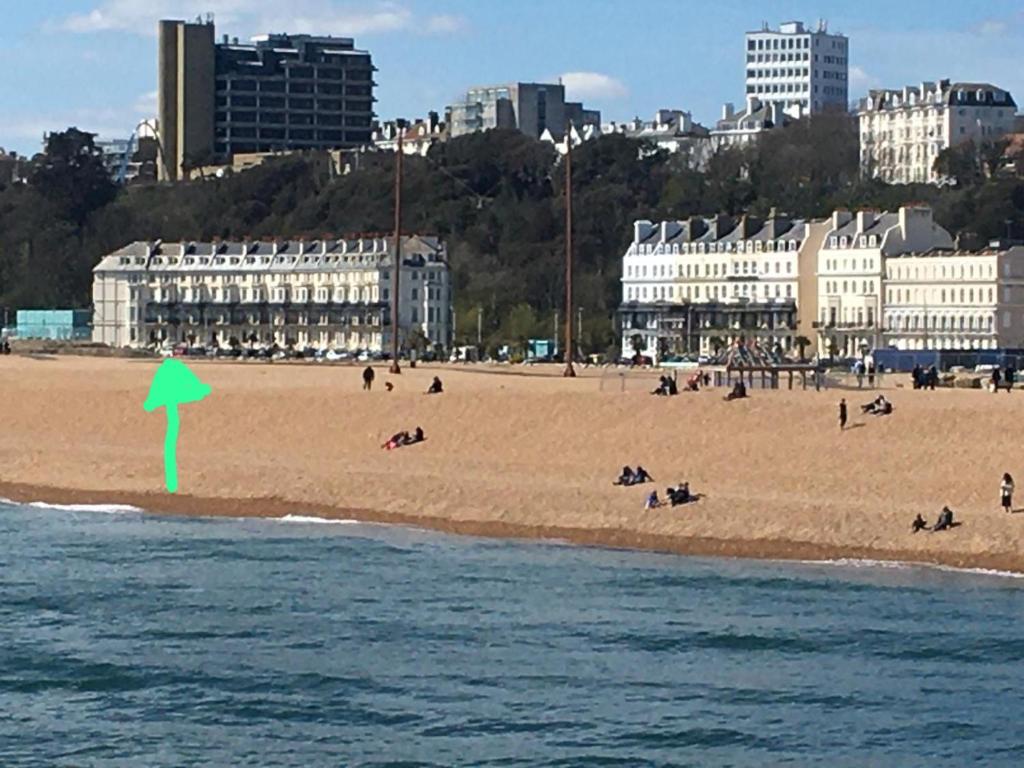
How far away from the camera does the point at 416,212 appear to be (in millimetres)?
131625

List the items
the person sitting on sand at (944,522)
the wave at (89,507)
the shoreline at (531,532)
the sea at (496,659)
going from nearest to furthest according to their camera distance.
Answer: the sea at (496,659), the shoreline at (531,532), the person sitting on sand at (944,522), the wave at (89,507)

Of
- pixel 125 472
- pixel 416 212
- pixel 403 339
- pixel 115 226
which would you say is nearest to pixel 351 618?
pixel 125 472

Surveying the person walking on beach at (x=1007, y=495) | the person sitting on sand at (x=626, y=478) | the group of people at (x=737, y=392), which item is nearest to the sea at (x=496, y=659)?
the person walking on beach at (x=1007, y=495)

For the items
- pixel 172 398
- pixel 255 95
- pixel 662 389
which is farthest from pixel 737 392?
pixel 255 95

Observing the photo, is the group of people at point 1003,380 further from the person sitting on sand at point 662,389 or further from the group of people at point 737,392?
the person sitting on sand at point 662,389

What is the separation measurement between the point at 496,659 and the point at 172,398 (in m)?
31.3

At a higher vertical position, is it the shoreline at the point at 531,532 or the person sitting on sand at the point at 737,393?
the person sitting on sand at the point at 737,393

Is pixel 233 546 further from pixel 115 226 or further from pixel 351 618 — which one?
pixel 115 226

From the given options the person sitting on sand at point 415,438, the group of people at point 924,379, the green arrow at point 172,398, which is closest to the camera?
the green arrow at point 172,398

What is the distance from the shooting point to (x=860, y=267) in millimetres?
95812

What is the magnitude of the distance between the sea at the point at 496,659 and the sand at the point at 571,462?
1.70 metres

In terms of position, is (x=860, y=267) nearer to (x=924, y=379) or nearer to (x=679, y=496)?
(x=924, y=379)

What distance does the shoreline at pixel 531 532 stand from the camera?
34.9 m

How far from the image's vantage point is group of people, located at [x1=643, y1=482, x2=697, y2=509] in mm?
38906
